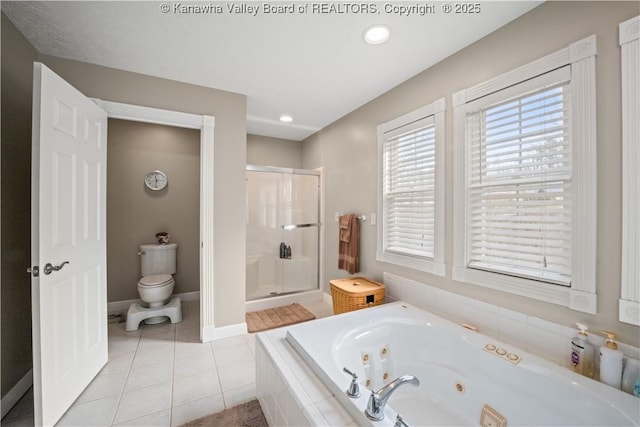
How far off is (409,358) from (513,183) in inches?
51.3

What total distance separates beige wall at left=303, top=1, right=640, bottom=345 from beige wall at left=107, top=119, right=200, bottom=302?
2380 mm

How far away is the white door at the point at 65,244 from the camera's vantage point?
139 centimetres

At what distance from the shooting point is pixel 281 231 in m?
3.56

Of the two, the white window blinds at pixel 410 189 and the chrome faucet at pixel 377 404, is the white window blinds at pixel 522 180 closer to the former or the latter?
the white window blinds at pixel 410 189

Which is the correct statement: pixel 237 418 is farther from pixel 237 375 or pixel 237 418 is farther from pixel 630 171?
pixel 630 171

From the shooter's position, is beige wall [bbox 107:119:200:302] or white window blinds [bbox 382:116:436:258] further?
beige wall [bbox 107:119:200:302]

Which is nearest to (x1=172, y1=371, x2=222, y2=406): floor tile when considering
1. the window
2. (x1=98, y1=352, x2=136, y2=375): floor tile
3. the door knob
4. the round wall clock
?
(x1=98, y1=352, x2=136, y2=375): floor tile

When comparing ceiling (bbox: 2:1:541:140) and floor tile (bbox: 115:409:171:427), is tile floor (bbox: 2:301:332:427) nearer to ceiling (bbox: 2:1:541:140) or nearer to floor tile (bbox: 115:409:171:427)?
floor tile (bbox: 115:409:171:427)

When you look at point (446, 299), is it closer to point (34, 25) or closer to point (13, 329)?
point (13, 329)

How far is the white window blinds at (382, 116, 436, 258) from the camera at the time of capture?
2.16m

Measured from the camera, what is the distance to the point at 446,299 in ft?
6.45

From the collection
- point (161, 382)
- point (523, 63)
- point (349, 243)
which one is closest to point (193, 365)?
point (161, 382)

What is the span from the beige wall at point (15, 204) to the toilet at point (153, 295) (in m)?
0.92

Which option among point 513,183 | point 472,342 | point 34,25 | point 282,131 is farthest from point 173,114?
point 472,342
